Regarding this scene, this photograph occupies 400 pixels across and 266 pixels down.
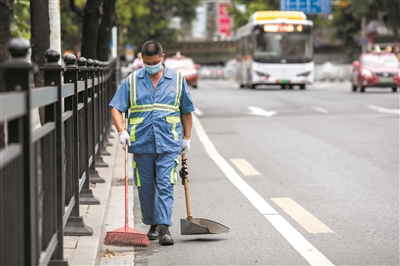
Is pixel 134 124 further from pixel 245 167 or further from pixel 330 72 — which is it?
pixel 330 72

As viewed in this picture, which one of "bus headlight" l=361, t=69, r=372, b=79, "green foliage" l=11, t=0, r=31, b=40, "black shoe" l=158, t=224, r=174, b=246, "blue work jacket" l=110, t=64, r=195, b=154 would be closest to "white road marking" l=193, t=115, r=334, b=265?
"black shoe" l=158, t=224, r=174, b=246

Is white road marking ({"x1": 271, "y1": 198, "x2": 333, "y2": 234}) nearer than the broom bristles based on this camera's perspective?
No

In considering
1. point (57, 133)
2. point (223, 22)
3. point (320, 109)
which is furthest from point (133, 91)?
point (223, 22)

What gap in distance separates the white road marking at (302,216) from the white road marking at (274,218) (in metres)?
0.12

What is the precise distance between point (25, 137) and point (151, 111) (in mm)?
2979

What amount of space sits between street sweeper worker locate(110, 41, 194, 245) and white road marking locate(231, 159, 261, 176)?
14.1 feet

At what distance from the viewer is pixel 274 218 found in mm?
8469

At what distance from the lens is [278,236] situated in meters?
7.61

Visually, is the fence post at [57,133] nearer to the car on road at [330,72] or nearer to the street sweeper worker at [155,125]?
the street sweeper worker at [155,125]

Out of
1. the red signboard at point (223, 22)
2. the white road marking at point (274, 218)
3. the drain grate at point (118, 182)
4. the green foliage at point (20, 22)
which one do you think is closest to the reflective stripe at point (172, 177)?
the white road marking at point (274, 218)

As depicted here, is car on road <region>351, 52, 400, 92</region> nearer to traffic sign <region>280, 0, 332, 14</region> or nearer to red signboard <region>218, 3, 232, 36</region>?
traffic sign <region>280, 0, 332, 14</region>

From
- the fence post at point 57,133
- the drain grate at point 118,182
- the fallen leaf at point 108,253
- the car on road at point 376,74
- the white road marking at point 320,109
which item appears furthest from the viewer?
the car on road at point 376,74

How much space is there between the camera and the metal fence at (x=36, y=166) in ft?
13.6

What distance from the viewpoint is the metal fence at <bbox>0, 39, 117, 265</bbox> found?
413 cm
